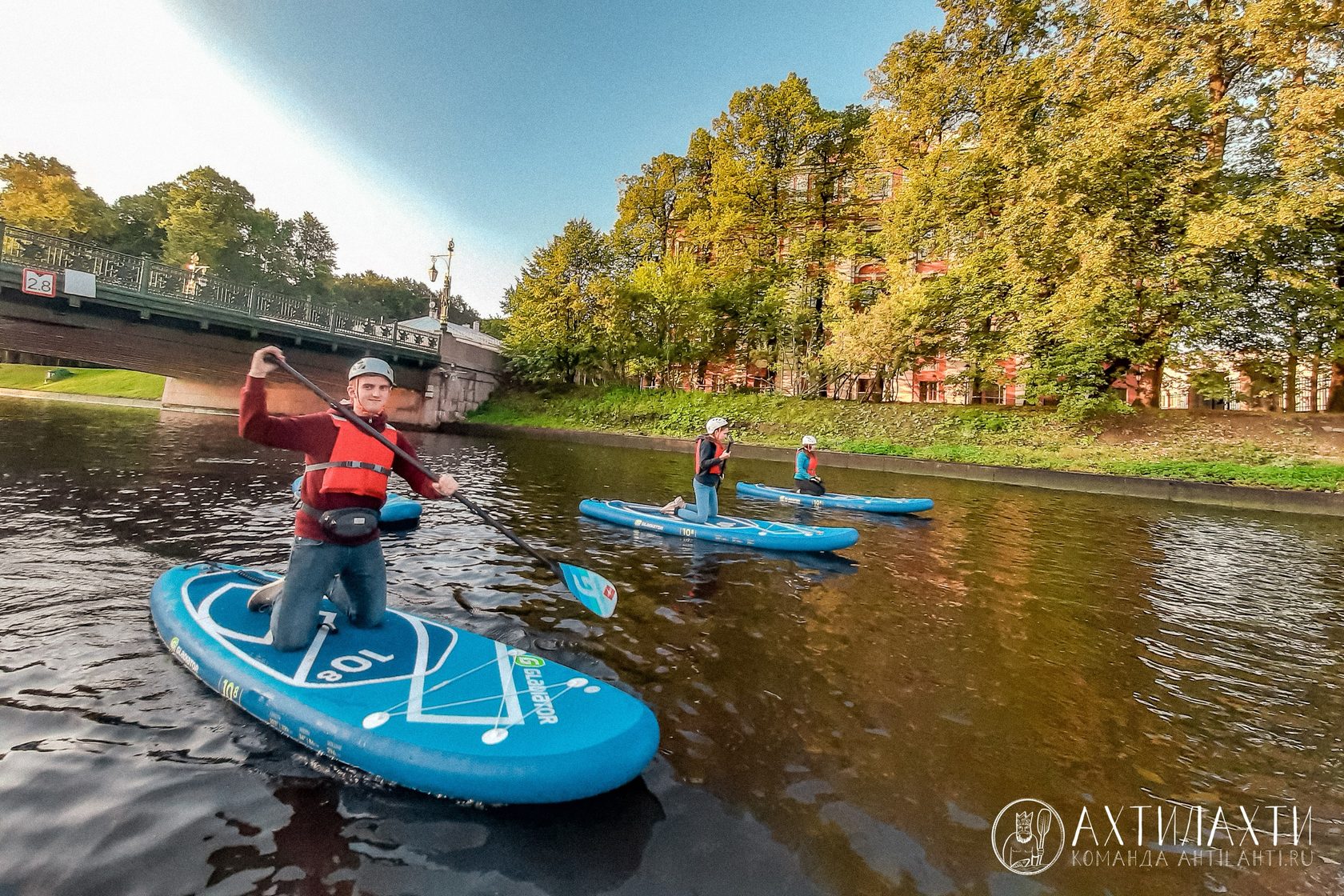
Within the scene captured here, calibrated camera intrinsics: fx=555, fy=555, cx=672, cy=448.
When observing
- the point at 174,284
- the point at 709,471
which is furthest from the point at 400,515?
the point at 174,284

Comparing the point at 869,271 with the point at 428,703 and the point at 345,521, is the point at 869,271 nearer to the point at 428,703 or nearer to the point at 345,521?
the point at 345,521

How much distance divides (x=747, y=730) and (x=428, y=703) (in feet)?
7.30

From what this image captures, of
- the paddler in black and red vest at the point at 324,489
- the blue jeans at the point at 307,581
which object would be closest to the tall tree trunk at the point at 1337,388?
the paddler in black and red vest at the point at 324,489

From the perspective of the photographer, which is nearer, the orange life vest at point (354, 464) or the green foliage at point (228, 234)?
the orange life vest at point (354, 464)

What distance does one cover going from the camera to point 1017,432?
26125 millimetres

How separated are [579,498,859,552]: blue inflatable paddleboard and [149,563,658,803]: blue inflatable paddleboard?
Result: 593cm

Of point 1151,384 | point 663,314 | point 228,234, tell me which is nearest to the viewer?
point 1151,384

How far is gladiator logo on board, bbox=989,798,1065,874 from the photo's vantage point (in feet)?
10.0

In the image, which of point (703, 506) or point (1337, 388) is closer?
point (703, 506)

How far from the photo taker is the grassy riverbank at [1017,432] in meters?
20.3

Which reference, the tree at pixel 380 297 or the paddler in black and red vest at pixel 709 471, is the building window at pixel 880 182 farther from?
the tree at pixel 380 297

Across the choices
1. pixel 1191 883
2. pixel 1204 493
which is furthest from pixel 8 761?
pixel 1204 493

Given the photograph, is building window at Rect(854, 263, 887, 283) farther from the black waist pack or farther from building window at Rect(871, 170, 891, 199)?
the black waist pack

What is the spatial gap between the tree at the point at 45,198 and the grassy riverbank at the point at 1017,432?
147 ft
